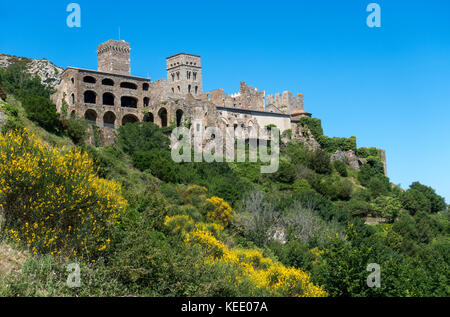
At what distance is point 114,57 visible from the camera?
214ft

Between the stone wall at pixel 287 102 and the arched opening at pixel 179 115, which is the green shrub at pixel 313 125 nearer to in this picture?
the stone wall at pixel 287 102

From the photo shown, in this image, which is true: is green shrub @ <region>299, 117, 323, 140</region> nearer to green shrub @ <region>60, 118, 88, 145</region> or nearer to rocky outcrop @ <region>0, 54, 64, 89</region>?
rocky outcrop @ <region>0, 54, 64, 89</region>

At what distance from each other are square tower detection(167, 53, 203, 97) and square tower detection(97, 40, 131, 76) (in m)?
15.6

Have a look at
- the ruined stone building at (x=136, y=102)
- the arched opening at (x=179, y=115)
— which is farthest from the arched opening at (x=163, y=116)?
the arched opening at (x=179, y=115)

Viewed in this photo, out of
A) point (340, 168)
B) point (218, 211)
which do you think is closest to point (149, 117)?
point (340, 168)

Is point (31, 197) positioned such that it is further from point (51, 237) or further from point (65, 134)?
point (65, 134)

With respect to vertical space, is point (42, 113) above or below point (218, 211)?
above

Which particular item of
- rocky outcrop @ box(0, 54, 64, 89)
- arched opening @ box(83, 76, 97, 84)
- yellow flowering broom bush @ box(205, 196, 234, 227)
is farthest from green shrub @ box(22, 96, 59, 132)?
rocky outcrop @ box(0, 54, 64, 89)

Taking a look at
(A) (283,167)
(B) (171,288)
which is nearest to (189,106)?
(A) (283,167)

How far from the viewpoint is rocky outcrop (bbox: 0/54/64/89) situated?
230 ft

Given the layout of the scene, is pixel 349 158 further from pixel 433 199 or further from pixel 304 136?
pixel 433 199

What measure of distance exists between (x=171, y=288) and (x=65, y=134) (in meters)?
27.4

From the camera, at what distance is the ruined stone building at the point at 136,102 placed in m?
56.6

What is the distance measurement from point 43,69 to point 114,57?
43.2 feet
